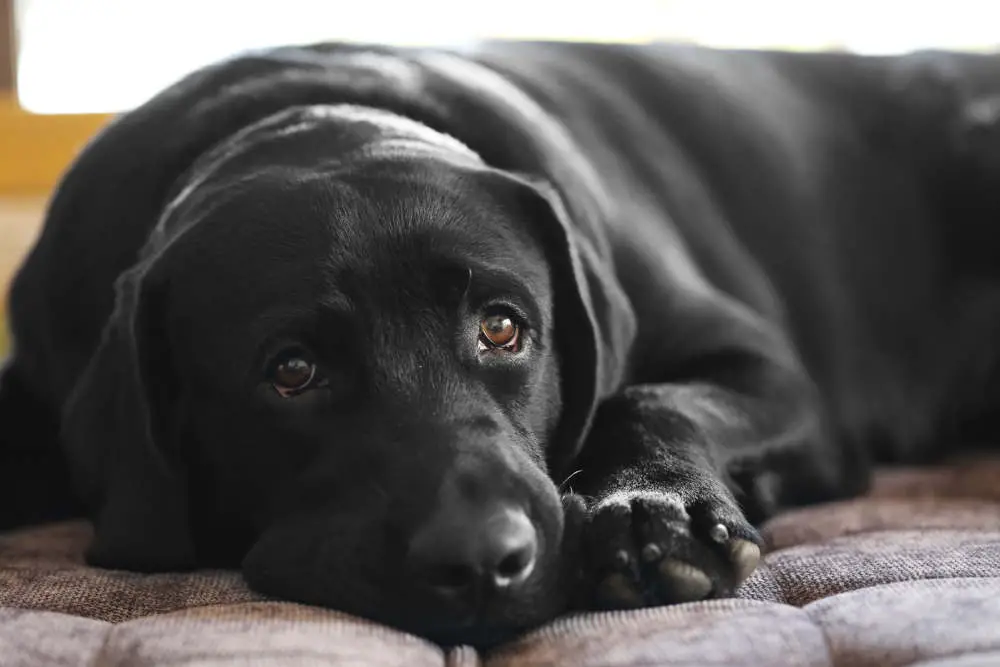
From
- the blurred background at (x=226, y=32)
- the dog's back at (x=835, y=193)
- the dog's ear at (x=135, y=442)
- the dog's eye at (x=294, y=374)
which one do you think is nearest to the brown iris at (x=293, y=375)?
the dog's eye at (x=294, y=374)

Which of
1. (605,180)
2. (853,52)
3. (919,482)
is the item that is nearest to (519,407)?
(605,180)

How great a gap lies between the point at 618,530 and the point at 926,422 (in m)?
1.32

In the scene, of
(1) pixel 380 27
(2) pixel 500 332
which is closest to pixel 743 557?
(2) pixel 500 332

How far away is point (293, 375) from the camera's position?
4.65ft

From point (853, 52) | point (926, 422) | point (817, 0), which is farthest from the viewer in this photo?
point (817, 0)

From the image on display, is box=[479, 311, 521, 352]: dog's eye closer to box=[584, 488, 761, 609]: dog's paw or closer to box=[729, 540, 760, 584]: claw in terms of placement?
box=[584, 488, 761, 609]: dog's paw

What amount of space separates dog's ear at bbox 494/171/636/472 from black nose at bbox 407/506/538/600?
376 millimetres

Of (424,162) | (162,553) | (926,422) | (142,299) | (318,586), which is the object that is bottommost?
(926,422)

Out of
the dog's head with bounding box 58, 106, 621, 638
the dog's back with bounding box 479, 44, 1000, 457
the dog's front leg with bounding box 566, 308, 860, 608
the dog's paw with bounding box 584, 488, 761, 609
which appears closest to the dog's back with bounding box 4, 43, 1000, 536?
the dog's back with bounding box 479, 44, 1000, 457

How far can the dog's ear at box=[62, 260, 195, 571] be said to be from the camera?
149cm

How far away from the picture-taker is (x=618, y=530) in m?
1.30

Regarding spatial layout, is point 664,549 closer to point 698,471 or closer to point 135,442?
point 698,471

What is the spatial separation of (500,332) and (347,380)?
0.21m

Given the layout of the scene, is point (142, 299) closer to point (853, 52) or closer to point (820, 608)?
point (820, 608)
